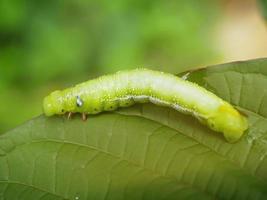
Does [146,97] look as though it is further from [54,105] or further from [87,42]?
[87,42]

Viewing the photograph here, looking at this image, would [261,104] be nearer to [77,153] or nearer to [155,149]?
[155,149]

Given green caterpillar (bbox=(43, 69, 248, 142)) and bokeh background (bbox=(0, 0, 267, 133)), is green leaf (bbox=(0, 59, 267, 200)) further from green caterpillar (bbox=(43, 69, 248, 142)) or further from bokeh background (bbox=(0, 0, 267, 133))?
bokeh background (bbox=(0, 0, 267, 133))

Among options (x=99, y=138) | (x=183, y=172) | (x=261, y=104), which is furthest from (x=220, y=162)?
(x=99, y=138)

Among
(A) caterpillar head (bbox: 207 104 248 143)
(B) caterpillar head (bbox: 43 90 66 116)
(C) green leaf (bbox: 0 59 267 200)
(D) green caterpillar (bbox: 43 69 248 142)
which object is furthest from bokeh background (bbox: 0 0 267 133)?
(A) caterpillar head (bbox: 207 104 248 143)

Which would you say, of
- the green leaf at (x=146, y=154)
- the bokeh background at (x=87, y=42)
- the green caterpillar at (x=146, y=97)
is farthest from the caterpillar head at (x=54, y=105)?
the bokeh background at (x=87, y=42)

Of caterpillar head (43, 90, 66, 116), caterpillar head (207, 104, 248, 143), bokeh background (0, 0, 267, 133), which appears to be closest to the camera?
caterpillar head (207, 104, 248, 143)

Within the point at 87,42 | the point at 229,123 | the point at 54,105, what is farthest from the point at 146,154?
the point at 87,42

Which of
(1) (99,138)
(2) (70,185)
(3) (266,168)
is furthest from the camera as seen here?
(1) (99,138)
